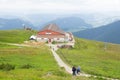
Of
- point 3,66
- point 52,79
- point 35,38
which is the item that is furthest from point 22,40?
point 52,79

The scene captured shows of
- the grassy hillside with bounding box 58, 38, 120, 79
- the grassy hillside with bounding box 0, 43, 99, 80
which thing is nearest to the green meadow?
the grassy hillside with bounding box 58, 38, 120, 79

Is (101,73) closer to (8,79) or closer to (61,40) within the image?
(8,79)

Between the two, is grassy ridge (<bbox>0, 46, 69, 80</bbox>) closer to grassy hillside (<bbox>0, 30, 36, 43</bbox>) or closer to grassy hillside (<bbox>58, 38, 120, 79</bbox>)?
grassy hillside (<bbox>58, 38, 120, 79</bbox>)

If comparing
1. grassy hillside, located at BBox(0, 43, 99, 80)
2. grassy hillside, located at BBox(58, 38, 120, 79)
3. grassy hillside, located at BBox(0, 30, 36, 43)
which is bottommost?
grassy hillside, located at BBox(58, 38, 120, 79)

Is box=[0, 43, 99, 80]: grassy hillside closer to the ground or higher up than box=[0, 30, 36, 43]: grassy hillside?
closer to the ground

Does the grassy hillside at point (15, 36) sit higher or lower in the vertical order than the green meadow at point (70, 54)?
higher

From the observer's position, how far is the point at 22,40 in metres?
143

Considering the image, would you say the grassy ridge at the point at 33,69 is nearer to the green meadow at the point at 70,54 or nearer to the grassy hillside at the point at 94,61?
the green meadow at the point at 70,54

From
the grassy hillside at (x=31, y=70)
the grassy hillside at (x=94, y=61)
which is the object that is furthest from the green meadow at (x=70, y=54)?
the grassy hillside at (x=31, y=70)

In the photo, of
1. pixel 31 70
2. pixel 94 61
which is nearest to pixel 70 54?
pixel 94 61

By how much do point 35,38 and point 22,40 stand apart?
5.76 meters

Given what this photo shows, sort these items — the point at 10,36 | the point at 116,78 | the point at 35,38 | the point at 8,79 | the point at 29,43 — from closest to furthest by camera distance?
the point at 8,79, the point at 116,78, the point at 29,43, the point at 35,38, the point at 10,36

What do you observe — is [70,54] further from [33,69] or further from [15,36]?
[15,36]

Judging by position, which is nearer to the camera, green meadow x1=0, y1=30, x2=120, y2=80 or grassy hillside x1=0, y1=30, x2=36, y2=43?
green meadow x1=0, y1=30, x2=120, y2=80
